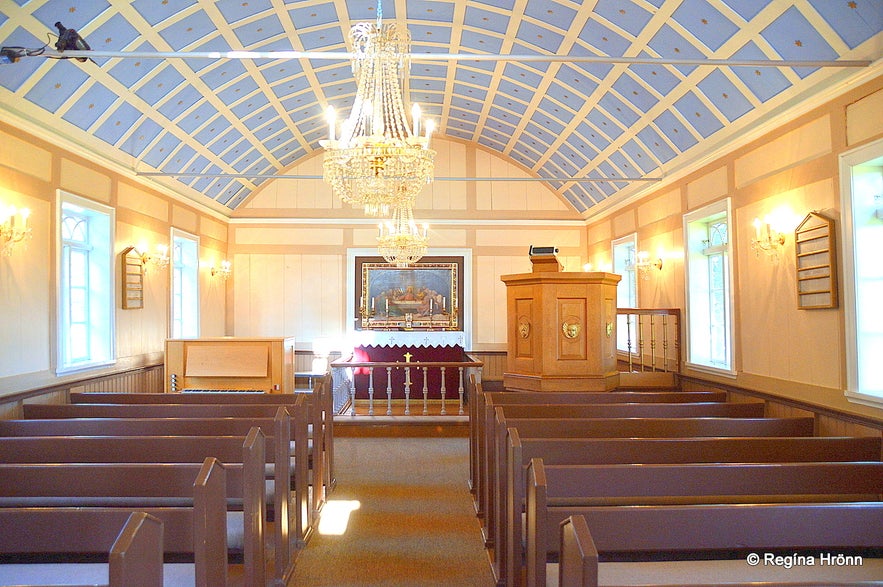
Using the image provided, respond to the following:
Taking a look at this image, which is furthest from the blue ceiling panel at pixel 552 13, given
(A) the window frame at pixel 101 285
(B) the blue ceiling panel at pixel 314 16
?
(A) the window frame at pixel 101 285

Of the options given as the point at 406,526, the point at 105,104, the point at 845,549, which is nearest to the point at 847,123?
the point at 845,549

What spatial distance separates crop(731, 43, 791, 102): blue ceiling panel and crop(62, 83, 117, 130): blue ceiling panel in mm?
6808

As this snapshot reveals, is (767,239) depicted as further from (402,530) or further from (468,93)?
(468,93)

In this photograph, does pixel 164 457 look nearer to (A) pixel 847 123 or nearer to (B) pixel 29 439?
(B) pixel 29 439

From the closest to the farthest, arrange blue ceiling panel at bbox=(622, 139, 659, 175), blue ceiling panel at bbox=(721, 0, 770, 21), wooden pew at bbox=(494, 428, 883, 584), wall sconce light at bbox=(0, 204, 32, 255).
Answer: wooden pew at bbox=(494, 428, 883, 584) → blue ceiling panel at bbox=(721, 0, 770, 21) → wall sconce light at bbox=(0, 204, 32, 255) → blue ceiling panel at bbox=(622, 139, 659, 175)

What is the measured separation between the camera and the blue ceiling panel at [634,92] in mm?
7602

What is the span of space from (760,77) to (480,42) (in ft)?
13.0

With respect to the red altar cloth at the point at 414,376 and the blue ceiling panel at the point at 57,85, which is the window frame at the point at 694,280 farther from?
the blue ceiling panel at the point at 57,85

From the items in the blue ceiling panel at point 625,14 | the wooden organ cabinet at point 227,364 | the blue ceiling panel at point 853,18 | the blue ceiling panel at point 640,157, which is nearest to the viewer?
the blue ceiling panel at point 853,18

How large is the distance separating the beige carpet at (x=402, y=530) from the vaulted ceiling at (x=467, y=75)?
141 inches

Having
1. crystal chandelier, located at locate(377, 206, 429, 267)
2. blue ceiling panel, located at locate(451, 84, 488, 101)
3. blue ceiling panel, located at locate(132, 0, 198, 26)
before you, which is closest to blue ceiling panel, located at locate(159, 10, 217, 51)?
blue ceiling panel, located at locate(132, 0, 198, 26)

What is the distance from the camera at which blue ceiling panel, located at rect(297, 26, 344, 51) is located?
325 inches

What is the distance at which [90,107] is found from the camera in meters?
6.96

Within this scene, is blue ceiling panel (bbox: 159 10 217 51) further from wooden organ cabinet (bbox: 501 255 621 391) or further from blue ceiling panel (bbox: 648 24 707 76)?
blue ceiling panel (bbox: 648 24 707 76)
